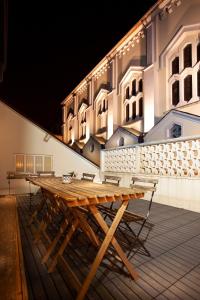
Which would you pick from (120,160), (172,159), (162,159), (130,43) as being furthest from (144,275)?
(130,43)

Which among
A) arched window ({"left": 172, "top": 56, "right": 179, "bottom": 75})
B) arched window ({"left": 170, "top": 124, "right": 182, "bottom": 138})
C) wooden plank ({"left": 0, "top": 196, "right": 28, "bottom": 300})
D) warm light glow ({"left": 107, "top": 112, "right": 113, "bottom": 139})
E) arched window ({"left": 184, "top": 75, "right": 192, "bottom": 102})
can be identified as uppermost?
arched window ({"left": 172, "top": 56, "right": 179, "bottom": 75})

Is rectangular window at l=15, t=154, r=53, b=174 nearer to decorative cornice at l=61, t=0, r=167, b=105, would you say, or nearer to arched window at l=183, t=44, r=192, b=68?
arched window at l=183, t=44, r=192, b=68

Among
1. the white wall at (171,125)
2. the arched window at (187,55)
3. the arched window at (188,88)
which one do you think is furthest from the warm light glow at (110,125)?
the arched window at (187,55)

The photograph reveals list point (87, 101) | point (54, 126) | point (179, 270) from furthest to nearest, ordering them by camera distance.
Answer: point (54, 126), point (87, 101), point (179, 270)

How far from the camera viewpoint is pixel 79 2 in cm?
1252

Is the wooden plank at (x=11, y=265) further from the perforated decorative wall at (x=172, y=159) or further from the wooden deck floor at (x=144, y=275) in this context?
the perforated decorative wall at (x=172, y=159)

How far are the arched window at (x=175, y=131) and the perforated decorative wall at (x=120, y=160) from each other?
2.16 meters

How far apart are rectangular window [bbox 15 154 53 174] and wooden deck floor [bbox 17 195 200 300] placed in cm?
702

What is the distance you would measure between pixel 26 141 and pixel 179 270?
967 centimetres

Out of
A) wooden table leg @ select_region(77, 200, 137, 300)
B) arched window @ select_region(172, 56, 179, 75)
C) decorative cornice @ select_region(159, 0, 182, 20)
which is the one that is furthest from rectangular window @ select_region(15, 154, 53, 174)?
decorative cornice @ select_region(159, 0, 182, 20)

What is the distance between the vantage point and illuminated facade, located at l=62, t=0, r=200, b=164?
9211 mm

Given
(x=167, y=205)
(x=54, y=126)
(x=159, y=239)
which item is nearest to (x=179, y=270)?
(x=159, y=239)

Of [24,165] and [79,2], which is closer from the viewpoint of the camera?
[24,165]

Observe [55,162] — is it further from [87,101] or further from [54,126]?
[54,126]
